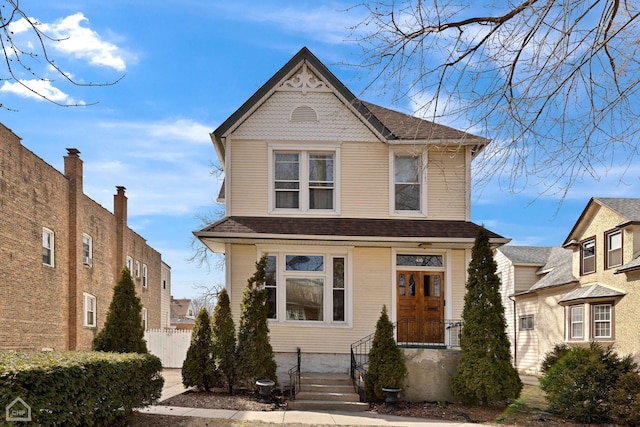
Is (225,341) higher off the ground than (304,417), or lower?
higher

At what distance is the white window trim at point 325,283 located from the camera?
1524 centimetres

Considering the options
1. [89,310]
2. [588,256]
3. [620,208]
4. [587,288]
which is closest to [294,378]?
[587,288]

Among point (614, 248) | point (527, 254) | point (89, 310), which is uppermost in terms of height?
point (614, 248)

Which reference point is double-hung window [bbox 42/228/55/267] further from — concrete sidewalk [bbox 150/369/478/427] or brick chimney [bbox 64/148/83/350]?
concrete sidewalk [bbox 150/369/478/427]

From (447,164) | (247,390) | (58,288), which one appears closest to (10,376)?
(247,390)

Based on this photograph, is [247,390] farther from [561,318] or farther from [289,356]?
[561,318]

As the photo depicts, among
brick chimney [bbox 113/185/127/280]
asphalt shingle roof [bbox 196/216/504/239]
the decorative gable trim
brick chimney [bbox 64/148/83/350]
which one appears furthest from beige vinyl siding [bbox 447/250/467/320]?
brick chimney [bbox 113/185/127/280]

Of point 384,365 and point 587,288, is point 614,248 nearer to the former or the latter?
point 587,288

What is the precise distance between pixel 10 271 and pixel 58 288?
3.79 metres

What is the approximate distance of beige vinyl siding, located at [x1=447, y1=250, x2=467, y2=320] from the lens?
15.5m

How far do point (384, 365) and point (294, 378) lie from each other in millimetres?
2511

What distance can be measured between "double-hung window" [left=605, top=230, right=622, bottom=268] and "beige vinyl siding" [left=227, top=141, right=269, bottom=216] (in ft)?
43.1

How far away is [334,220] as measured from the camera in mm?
15539

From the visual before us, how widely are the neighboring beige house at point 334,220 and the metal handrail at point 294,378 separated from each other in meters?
0.23
